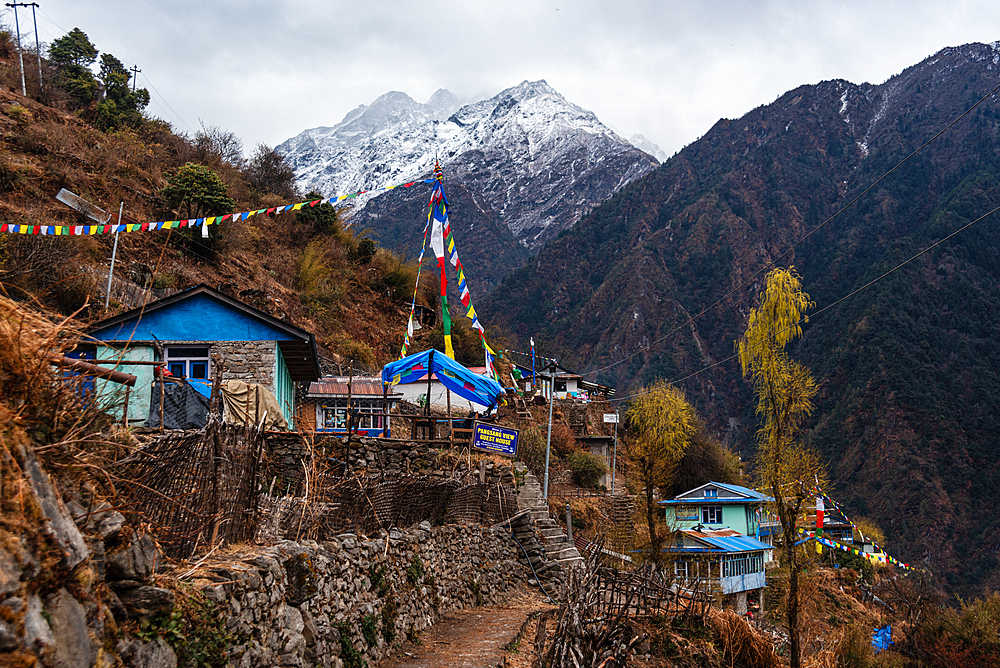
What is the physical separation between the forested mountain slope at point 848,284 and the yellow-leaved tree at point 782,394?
170 feet

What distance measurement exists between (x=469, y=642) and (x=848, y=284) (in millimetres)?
120778

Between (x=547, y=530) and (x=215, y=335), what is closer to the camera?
(x=215, y=335)

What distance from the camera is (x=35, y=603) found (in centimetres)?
315

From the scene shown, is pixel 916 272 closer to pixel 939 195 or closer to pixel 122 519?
pixel 939 195

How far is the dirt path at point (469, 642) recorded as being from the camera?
9547 mm

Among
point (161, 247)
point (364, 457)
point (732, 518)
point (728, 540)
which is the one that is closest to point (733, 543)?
point (728, 540)

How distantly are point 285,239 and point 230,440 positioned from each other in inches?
1480

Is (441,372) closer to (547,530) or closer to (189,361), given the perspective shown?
(547,530)

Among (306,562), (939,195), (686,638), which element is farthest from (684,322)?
(306,562)

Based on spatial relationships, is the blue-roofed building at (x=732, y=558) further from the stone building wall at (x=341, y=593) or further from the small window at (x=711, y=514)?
the stone building wall at (x=341, y=593)

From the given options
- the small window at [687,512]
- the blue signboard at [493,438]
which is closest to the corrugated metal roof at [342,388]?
the blue signboard at [493,438]

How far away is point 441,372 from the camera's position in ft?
63.6

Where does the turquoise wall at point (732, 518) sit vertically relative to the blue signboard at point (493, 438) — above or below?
below

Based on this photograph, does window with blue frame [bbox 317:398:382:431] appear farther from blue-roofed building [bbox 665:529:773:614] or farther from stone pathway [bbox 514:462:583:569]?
blue-roofed building [bbox 665:529:773:614]
